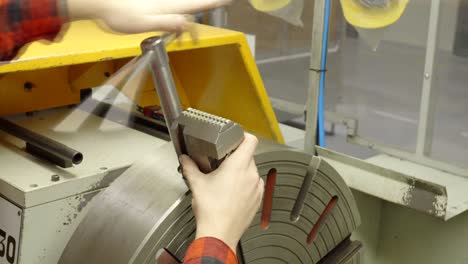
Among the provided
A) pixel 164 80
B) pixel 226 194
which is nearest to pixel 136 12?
pixel 164 80

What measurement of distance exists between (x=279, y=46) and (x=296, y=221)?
1.74m

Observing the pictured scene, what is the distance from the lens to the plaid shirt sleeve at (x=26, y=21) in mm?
742

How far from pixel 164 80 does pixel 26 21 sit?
184 mm

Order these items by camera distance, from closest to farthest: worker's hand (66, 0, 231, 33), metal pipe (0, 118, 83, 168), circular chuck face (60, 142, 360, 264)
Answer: worker's hand (66, 0, 231, 33) < circular chuck face (60, 142, 360, 264) < metal pipe (0, 118, 83, 168)

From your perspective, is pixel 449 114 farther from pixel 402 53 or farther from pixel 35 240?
pixel 35 240

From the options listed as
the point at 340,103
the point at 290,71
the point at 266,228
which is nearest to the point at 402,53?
the point at 340,103

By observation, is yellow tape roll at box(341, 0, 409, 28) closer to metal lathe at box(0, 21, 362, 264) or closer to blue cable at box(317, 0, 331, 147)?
blue cable at box(317, 0, 331, 147)

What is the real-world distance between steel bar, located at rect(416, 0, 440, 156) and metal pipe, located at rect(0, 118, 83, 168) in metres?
0.97

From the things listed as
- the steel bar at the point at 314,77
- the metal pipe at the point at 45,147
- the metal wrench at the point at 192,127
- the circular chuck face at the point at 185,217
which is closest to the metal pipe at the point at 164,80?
the metal wrench at the point at 192,127

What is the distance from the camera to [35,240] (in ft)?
3.21

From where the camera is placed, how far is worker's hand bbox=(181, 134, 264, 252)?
31.6 inches

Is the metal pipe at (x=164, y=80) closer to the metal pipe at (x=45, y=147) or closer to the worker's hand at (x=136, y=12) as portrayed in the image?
the worker's hand at (x=136, y=12)

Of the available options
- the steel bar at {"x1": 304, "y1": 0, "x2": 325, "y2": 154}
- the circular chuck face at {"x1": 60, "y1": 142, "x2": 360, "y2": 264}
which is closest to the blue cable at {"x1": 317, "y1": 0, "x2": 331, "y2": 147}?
the steel bar at {"x1": 304, "y1": 0, "x2": 325, "y2": 154}

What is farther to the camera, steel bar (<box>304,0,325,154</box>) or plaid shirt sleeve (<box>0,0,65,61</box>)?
steel bar (<box>304,0,325,154</box>)
